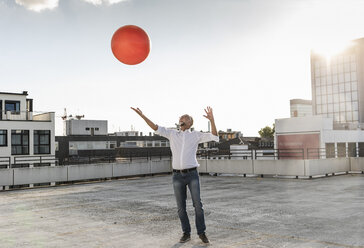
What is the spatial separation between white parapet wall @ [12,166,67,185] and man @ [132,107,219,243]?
47.3 ft

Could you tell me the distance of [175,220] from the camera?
876 centimetres

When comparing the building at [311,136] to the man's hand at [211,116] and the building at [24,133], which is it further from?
the man's hand at [211,116]

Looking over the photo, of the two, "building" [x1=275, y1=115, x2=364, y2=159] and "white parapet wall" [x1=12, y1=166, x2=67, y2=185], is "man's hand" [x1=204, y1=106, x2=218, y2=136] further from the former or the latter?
"building" [x1=275, y1=115, x2=364, y2=159]

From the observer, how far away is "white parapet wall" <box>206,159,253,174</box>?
2220 cm

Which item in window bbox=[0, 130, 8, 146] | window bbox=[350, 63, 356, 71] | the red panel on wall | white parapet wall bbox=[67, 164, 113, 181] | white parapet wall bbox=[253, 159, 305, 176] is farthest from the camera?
window bbox=[350, 63, 356, 71]

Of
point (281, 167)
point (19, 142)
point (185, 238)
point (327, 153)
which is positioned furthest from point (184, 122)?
point (327, 153)

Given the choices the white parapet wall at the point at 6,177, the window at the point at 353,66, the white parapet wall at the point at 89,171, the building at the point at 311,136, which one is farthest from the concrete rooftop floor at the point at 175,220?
the window at the point at 353,66

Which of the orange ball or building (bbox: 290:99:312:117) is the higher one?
building (bbox: 290:99:312:117)

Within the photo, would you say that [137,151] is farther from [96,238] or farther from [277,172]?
[96,238]

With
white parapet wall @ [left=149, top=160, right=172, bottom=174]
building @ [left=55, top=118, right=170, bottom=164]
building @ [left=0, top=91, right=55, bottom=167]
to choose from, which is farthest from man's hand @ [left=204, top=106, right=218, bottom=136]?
building @ [left=55, top=118, right=170, bottom=164]

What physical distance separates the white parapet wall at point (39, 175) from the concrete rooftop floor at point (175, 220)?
5.14 m

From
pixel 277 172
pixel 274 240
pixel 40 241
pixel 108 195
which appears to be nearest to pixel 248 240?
pixel 274 240

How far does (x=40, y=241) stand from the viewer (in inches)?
272

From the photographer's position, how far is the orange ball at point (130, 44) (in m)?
7.62
